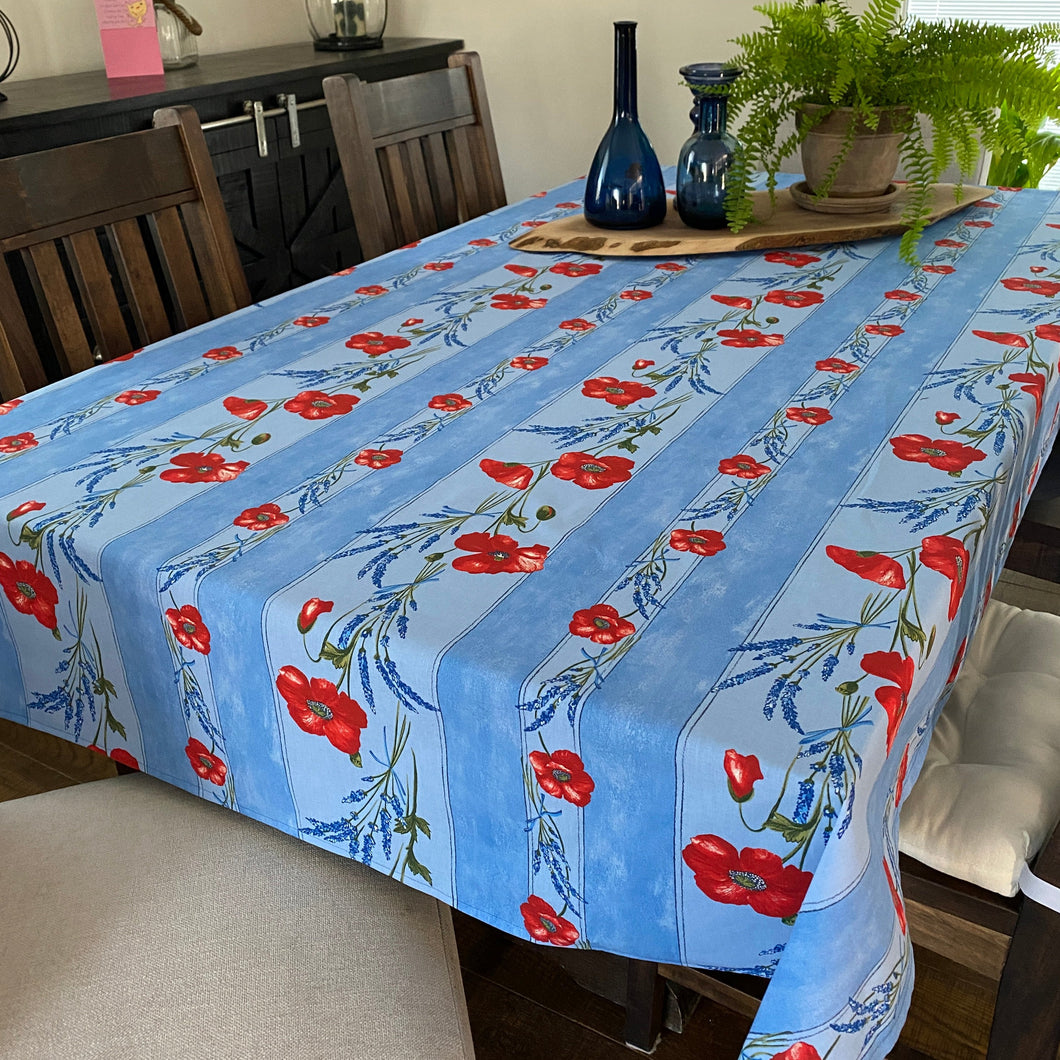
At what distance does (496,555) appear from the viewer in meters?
0.84

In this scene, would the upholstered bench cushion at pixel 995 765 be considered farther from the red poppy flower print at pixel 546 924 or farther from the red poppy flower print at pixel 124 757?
the red poppy flower print at pixel 124 757

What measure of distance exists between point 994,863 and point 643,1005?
0.45 meters

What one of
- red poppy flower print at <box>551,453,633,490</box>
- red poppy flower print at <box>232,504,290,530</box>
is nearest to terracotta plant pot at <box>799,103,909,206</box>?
red poppy flower print at <box>551,453,633,490</box>

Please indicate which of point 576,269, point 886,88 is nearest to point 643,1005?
point 576,269

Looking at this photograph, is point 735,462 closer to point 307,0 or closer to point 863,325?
point 863,325

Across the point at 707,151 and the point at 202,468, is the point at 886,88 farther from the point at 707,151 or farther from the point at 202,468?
the point at 202,468

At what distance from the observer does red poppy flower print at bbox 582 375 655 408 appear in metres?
1.12

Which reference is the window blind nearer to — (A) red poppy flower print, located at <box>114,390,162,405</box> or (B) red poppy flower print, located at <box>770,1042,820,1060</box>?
(A) red poppy flower print, located at <box>114,390,162,405</box>

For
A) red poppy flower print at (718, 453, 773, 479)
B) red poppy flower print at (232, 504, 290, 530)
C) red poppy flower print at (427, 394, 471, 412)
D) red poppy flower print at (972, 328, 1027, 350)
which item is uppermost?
red poppy flower print at (232, 504, 290, 530)

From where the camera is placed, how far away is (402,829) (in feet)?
2.64

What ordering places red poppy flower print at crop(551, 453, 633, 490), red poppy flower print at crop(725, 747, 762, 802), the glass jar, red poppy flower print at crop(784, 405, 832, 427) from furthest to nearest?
the glass jar
red poppy flower print at crop(784, 405, 832, 427)
red poppy flower print at crop(551, 453, 633, 490)
red poppy flower print at crop(725, 747, 762, 802)

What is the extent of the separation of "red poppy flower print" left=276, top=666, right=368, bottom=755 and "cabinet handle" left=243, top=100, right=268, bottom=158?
76.1 inches

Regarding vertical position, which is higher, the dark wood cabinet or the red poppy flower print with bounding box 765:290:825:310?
the dark wood cabinet

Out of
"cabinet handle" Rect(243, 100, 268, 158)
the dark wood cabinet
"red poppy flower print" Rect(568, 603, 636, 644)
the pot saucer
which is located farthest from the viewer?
"cabinet handle" Rect(243, 100, 268, 158)
